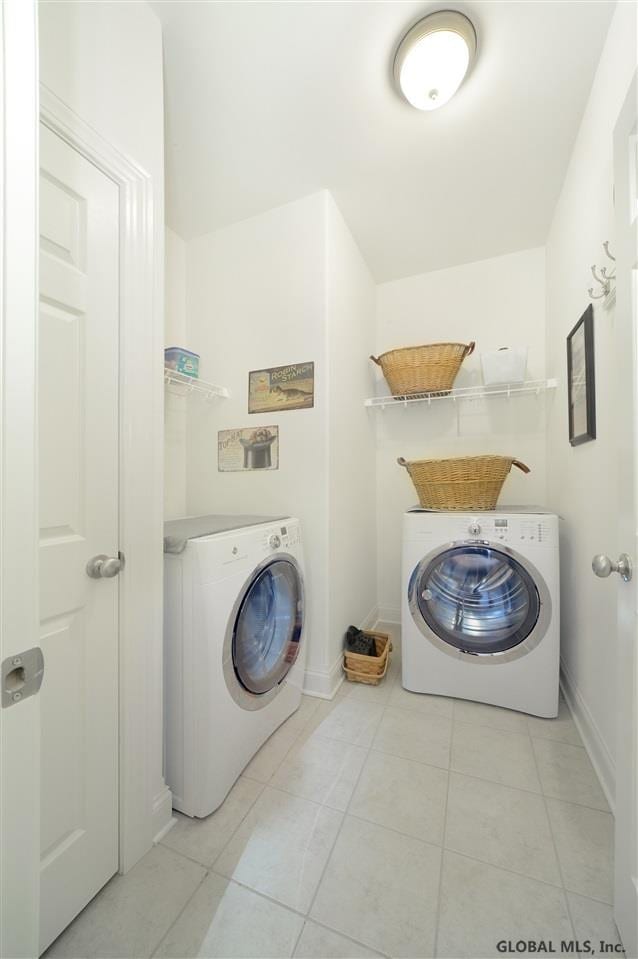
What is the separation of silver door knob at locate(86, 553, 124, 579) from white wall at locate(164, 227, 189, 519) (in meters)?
1.10

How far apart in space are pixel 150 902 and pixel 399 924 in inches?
24.5

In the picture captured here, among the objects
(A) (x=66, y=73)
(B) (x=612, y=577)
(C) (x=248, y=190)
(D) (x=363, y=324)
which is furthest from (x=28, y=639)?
(D) (x=363, y=324)

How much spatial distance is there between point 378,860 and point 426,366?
84.3 inches

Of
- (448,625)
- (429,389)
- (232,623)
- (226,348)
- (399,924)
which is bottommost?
(399,924)

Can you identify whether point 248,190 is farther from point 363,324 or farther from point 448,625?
point 448,625

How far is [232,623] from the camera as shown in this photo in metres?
1.17

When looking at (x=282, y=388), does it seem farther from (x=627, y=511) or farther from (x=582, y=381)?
(x=627, y=511)

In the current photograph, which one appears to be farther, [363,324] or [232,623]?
[363,324]

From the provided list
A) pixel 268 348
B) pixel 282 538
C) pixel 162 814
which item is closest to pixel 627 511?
pixel 282 538

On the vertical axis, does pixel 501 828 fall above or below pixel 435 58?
below

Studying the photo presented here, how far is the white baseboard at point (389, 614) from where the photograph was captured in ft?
8.41

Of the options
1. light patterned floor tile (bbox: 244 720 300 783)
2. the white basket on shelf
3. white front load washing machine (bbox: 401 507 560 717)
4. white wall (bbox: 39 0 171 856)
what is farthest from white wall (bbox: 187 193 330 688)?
the white basket on shelf

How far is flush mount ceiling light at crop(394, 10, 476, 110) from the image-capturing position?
112 cm

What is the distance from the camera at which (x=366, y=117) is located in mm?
1434
